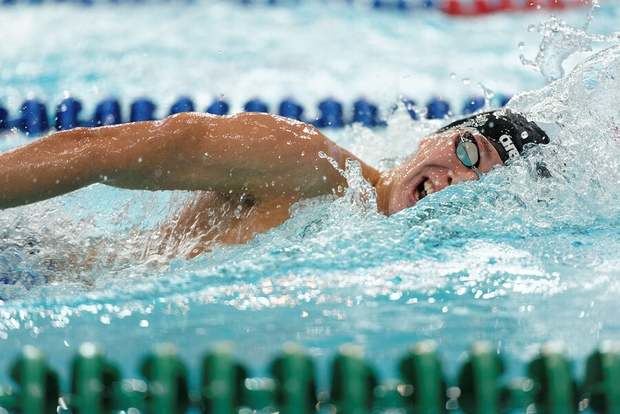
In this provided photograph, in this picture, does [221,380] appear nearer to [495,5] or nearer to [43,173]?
[43,173]

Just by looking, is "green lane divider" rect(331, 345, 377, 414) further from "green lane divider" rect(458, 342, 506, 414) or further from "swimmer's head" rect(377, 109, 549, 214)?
"swimmer's head" rect(377, 109, 549, 214)

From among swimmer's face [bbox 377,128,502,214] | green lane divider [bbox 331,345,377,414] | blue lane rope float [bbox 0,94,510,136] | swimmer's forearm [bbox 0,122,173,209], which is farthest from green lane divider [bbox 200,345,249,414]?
blue lane rope float [bbox 0,94,510,136]

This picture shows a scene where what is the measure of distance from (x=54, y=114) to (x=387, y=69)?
159 cm

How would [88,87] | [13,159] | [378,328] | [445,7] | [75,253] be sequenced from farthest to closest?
[445,7], [88,87], [75,253], [13,159], [378,328]

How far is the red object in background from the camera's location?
507cm

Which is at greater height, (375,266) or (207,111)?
(375,266)

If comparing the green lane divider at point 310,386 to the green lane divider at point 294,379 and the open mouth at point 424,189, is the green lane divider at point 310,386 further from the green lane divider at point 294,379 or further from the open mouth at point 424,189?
the open mouth at point 424,189

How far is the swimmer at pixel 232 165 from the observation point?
1.83 metres

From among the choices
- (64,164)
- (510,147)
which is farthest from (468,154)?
(64,164)

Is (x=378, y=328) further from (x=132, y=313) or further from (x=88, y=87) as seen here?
(x=88, y=87)

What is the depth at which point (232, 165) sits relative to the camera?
1.92 meters

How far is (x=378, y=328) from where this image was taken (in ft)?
5.47

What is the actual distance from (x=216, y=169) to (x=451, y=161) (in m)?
0.59

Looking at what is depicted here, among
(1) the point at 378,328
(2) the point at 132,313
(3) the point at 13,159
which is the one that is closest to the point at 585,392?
(1) the point at 378,328
